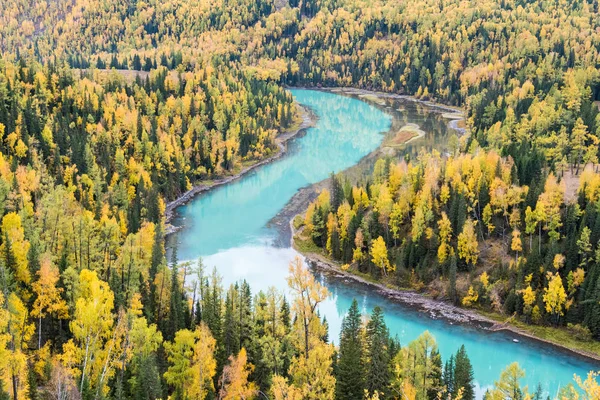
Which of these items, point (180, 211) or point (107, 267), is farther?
point (180, 211)

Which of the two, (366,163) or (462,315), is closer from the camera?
(462,315)

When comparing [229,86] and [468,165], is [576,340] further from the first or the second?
[229,86]

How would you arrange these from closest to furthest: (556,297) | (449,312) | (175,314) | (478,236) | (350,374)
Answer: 1. (350,374)
2. (175,314)
3. (556,297)
4. (449,312)
5. (478,236)

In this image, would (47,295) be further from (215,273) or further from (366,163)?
(366,163)

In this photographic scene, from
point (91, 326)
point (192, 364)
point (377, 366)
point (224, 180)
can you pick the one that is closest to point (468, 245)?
point (377, 366)

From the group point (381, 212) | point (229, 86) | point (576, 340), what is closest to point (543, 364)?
point (576, 340)

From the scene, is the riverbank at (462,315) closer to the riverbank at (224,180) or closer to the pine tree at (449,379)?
the pine tree at (449,379)

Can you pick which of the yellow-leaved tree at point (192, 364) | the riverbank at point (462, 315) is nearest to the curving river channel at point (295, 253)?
the riverbank at point (462, 315)

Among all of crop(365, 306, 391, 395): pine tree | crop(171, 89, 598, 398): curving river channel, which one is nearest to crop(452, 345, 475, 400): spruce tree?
crop(365, 306, 391, 395): pine tree
